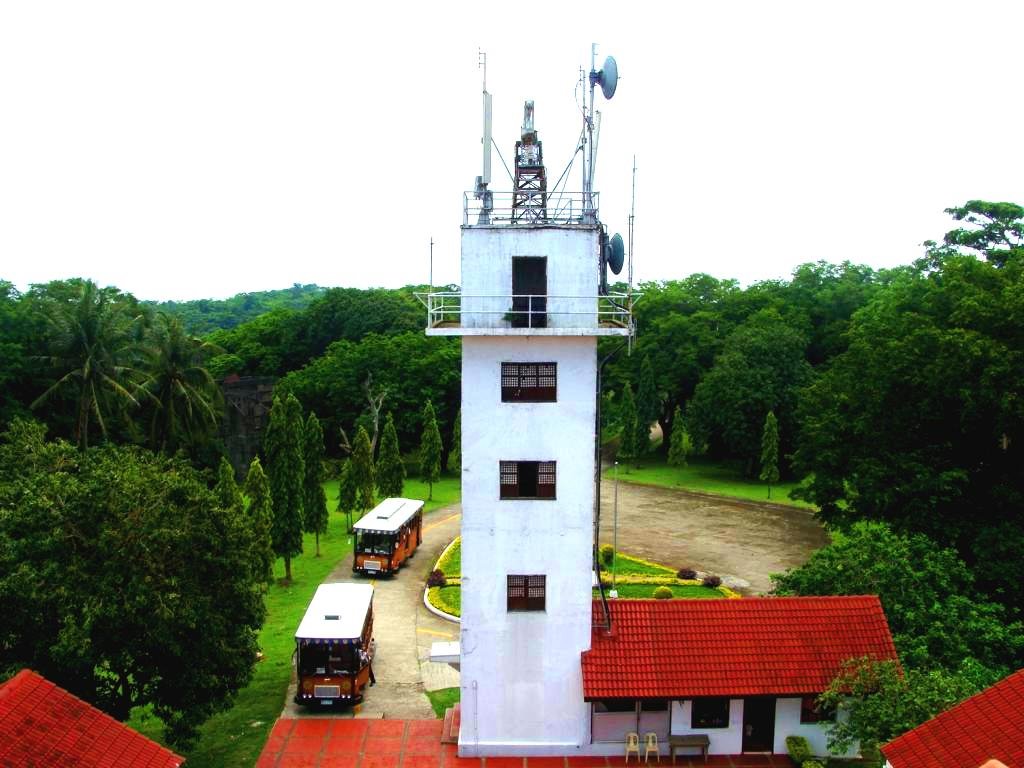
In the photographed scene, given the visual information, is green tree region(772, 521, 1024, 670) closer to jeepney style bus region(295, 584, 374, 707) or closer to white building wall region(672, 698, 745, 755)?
white building wall region(672, 698, 745, 755)

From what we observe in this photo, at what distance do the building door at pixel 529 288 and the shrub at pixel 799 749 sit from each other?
999cm

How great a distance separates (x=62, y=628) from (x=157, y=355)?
2311cm

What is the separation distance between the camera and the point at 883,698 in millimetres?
16938

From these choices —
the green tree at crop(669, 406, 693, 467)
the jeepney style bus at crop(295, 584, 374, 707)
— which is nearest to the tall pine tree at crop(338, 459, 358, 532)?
the jeepney style bus at crop(295, 584, 374, 707)

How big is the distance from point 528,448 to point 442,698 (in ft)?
25.4

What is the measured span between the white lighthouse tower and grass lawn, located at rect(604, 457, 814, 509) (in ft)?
96.8

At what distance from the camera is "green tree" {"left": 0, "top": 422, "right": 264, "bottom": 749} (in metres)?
16.9

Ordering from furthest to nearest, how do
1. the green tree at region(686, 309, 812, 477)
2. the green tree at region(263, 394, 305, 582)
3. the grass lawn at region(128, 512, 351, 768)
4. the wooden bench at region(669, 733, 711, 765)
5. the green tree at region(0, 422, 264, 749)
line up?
the green tree at region(686, 309, 812, 477)
the green tree at region(263, 394, 305, 582)
the grass lawn at region(128, 512, 351, 768)
the wooden bench at region(669, 733, 711, 765)
the green tree at region(0, 422, 264, 749)

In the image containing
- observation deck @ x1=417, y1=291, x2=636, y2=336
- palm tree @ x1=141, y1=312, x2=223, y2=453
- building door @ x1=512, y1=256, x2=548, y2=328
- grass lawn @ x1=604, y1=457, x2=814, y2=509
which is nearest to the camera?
observation deck @ x1=417, y1=291, x2=636, y2=336

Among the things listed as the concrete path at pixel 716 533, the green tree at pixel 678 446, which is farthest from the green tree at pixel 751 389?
the concrete path at pixel 716 533

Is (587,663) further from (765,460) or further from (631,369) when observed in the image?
(631,369)

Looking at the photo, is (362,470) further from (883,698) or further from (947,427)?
(883,698)

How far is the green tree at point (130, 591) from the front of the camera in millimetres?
16875

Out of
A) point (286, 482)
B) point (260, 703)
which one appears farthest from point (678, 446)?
point (260, 703)
